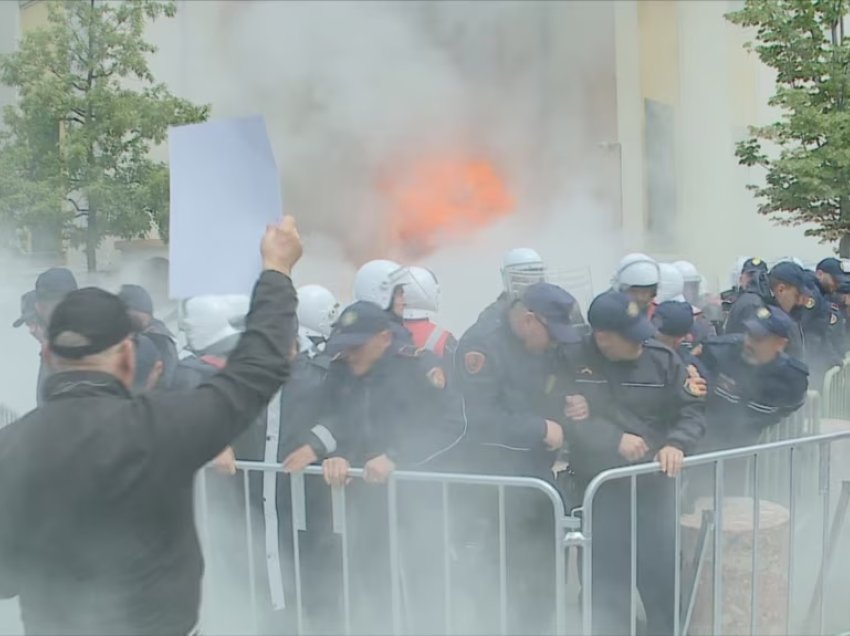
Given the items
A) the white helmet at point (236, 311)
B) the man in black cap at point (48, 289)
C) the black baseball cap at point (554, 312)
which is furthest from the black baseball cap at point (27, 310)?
the black baseball cap at point (554, 312)

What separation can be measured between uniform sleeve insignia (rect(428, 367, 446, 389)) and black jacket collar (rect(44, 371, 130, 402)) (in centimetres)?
121

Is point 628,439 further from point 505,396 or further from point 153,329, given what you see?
point 153,329

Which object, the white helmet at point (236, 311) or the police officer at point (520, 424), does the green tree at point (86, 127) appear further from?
the police officer at point (520, 424)

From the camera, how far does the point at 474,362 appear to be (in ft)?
8.99

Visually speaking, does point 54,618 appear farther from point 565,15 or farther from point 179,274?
point 565,15

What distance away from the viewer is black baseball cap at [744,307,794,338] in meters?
3.02

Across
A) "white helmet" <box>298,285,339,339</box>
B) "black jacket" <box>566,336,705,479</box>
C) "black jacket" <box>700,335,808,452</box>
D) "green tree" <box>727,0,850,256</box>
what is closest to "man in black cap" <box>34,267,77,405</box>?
"white helmet" <box>298,285,339,339</box>

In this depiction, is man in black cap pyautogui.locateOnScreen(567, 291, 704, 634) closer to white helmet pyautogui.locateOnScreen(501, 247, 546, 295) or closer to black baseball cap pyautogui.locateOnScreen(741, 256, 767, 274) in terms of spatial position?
white helmet pyautogui.locateOnScreen(501, 247, 546, 295)

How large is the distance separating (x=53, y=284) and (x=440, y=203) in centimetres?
631

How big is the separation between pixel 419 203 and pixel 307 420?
658cm

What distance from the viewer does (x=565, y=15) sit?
1184 centimetres

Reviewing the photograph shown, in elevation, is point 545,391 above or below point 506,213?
below

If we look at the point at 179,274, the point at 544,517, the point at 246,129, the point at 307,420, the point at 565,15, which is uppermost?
the point at 565,15

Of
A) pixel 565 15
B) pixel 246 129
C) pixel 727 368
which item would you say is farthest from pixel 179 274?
pixel 565 15
